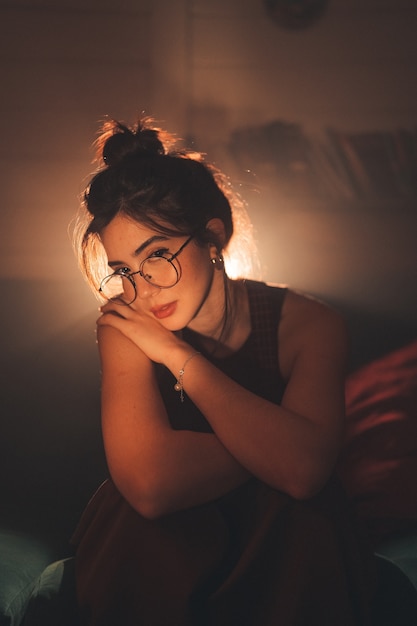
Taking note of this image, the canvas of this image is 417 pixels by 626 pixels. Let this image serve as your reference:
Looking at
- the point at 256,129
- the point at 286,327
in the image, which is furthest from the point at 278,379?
the point at 256,129

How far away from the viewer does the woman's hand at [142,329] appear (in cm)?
127

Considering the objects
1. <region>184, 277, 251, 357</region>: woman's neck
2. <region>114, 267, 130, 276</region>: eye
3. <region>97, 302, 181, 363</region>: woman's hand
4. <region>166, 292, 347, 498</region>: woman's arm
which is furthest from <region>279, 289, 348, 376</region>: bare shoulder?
<region>114, 267, 130, 276</region>: eye

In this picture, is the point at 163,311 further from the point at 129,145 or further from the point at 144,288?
the point at 129,145

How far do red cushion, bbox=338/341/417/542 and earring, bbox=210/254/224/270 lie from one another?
1.66 ft

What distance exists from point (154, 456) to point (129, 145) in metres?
0.68

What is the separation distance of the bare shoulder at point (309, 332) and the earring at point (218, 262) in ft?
0.56

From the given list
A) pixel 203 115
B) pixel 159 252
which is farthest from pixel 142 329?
pixel 203 115

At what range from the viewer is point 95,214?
134 cm

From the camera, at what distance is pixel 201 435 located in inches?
46.3

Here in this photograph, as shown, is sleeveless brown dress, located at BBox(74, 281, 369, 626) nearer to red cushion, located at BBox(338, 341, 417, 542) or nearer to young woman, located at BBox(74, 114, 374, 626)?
young woman, located at BBox(74, 114, 374, 626)

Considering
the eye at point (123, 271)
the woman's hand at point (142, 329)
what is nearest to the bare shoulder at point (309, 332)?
the woman's hand at point (142, 329)

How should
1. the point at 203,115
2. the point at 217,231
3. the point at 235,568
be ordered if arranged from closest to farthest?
the point at 235,568 < the point at 217,231 < the point at 203,115

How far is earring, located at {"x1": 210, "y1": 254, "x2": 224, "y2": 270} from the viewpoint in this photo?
142 cm

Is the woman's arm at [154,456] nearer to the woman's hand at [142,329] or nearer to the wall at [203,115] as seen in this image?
the woman's hand at [142,329]
